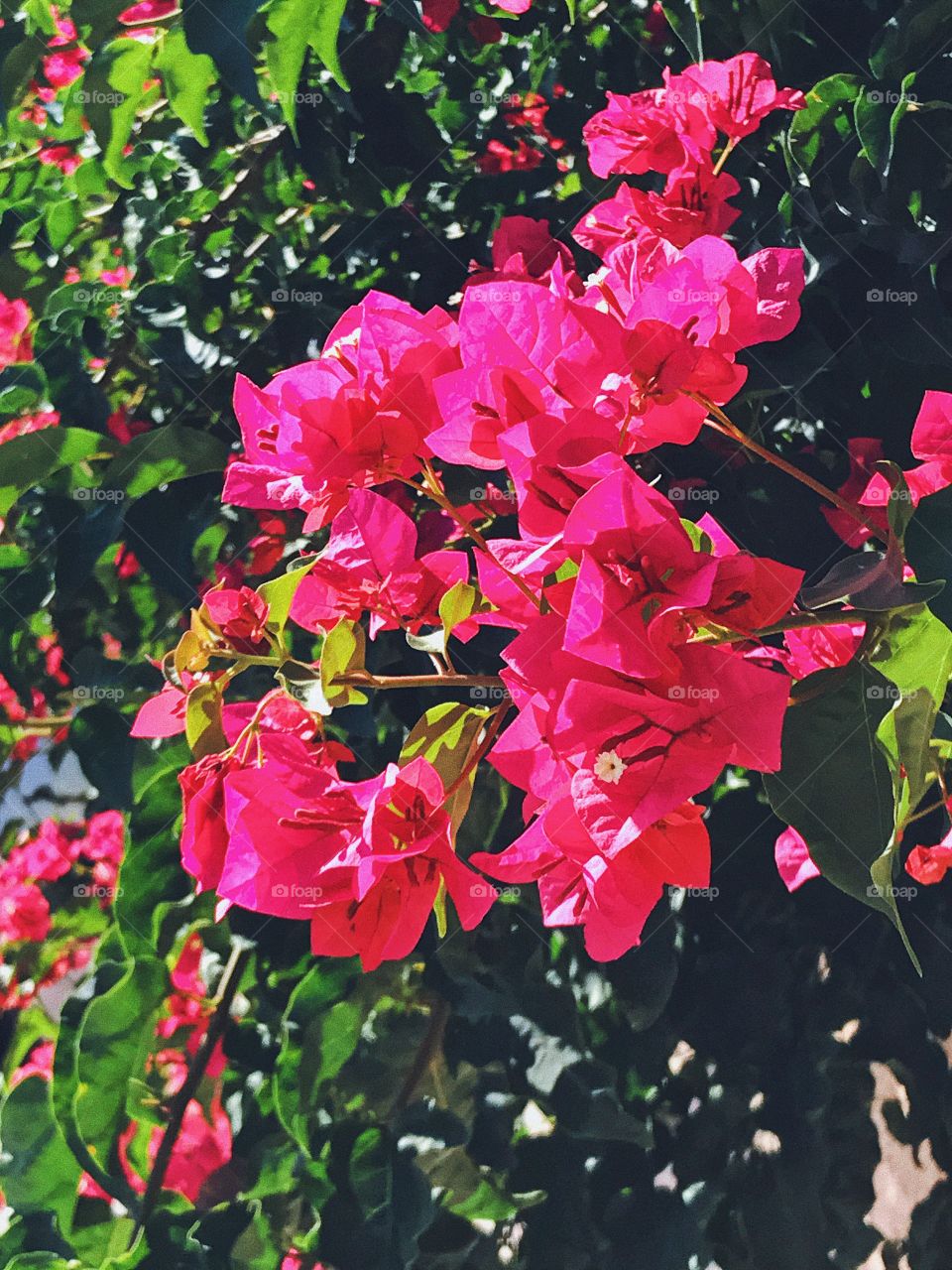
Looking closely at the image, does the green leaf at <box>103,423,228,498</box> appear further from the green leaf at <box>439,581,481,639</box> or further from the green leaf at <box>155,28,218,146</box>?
the green leaf at <box>439,581,481,639</box>

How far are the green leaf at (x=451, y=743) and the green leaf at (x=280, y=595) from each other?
67 millimetres

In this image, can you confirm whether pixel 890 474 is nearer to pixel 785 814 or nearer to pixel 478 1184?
pixel 785 814

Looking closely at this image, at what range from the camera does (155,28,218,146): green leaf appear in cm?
64

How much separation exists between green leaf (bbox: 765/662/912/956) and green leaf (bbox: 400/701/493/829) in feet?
0.34

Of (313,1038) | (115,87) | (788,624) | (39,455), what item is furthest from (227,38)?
(313,1038)

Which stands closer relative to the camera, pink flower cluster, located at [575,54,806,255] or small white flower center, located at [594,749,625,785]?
small white flower center, located at [594,749,625,785]

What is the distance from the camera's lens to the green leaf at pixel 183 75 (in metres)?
0.64

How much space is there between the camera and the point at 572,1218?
0.66m

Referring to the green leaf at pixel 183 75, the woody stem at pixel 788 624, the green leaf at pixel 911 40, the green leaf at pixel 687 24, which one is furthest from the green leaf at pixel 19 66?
the woody stem at pixel 788 624

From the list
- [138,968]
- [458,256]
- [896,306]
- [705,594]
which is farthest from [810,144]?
[138,968]

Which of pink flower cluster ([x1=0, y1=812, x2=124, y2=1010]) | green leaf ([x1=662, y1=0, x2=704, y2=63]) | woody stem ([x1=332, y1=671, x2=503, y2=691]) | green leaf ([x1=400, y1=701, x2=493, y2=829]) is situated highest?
green leaf ([x1=662, y1=0, x2=704, y2=63])

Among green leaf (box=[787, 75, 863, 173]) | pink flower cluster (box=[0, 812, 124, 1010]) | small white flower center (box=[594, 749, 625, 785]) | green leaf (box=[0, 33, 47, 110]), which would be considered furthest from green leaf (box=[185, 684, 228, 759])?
pink flower cluster (box=[0, 812, 124, 1010])

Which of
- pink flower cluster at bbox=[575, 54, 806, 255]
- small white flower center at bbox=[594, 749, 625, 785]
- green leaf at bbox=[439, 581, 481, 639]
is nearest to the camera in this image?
small white flower center at bbox=[594, 749, 625, 785]

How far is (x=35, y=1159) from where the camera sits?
665 mm
